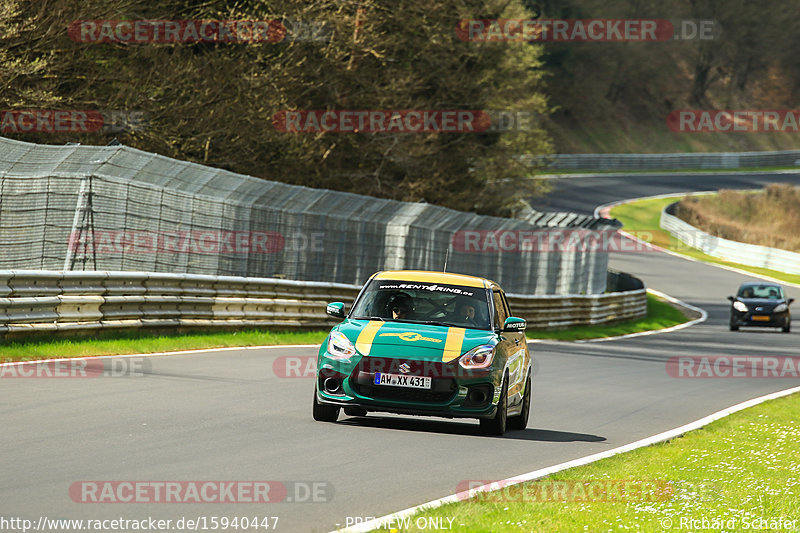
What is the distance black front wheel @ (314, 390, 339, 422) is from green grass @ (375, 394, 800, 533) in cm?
258

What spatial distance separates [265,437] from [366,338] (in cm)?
152

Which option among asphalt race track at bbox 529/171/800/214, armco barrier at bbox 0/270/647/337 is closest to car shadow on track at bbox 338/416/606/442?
armco barrier at bbox 0/270/647/337

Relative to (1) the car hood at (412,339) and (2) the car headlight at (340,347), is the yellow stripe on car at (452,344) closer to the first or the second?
(1) the car hood at (412,339)

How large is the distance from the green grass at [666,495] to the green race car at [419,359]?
1435 mm

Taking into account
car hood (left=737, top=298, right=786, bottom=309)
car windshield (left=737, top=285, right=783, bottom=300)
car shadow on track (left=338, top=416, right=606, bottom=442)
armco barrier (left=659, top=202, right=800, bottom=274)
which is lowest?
car shadow on track (left=338, top=416, right=606, bottom=442)

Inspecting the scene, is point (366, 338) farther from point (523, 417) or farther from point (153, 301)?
point (153, 301)

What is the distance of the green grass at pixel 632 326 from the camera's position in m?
32.5

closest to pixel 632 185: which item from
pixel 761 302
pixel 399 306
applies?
pixel 761 302

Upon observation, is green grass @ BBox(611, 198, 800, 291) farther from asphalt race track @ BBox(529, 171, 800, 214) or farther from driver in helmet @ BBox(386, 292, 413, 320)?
driver in helmet @ BBox(386, 292, 413, 320)

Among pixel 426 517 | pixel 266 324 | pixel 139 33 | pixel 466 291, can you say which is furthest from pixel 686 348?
pixel 426 517

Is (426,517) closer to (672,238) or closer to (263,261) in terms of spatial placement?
(263,261)

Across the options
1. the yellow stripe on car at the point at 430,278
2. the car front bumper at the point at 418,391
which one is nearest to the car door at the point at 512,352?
the yellow stripe on car at the point at 430,278

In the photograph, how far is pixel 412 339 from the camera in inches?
445

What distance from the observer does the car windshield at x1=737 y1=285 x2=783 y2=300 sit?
124ft
